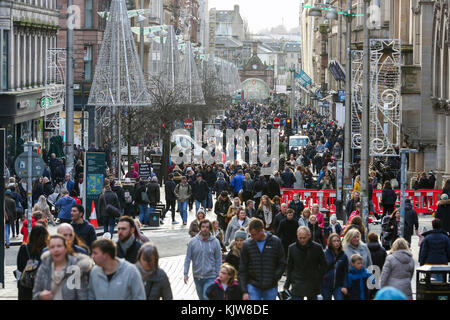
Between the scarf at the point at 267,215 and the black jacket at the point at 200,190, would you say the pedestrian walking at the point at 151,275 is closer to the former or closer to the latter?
the scarf at the point at 267,215

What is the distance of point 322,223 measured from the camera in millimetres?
22844

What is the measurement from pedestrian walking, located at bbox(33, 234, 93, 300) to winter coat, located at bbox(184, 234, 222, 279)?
447cm

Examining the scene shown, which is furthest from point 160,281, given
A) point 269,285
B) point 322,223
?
point 322,223

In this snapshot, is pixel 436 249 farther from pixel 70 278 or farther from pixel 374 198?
pixel 374 198

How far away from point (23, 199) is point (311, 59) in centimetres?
12521

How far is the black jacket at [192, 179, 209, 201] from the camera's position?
33.3 metres

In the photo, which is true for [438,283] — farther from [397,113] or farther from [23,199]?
[397,113]

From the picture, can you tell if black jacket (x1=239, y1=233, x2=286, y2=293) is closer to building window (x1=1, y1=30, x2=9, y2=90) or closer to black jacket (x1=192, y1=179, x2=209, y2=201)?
black jacket (x1=192, y1=179, x2=209, y2=201)

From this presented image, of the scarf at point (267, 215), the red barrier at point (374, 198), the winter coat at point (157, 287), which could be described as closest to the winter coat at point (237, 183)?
the red barrier at point (374, 198)

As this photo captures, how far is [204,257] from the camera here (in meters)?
15.8

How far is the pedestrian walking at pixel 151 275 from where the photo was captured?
12.0m

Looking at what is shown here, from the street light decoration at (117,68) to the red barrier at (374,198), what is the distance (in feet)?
28.1

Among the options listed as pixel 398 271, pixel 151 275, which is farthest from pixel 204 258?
pixel 151 275
